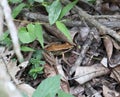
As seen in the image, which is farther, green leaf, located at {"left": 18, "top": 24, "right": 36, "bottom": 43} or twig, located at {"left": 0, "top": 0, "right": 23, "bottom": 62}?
green leaf, located at {"left": 18, "top": 24, "right": 36, "bottom": 43}

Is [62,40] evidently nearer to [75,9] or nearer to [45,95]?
[75,9]

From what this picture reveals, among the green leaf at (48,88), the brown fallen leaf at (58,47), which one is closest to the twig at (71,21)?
the brown fallen leaf at (58,47)

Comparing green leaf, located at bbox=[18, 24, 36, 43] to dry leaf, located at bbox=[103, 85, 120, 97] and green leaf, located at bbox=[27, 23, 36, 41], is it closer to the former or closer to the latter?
green leaf, located at bbox=[27, 23, 36, 41]

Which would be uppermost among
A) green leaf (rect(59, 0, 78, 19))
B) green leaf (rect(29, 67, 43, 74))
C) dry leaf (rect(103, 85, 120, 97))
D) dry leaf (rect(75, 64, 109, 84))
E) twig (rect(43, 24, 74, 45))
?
green leaf (rect(59, 0, 78, 19))

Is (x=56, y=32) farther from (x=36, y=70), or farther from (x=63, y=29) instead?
(x=36, y=70)

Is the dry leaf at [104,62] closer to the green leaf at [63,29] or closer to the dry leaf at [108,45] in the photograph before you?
the dry leaf at [108,45]

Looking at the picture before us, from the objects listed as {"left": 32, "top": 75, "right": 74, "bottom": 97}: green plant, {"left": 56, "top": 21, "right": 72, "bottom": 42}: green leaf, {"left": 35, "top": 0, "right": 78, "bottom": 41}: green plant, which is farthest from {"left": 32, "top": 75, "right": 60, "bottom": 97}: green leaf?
{"left": 35, "top": 0, "right": 78, "bottom": 41}: green plant

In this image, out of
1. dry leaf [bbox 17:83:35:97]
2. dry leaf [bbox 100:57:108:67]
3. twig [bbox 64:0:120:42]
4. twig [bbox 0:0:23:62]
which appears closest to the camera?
twig [bbox 0:0:23:62]
